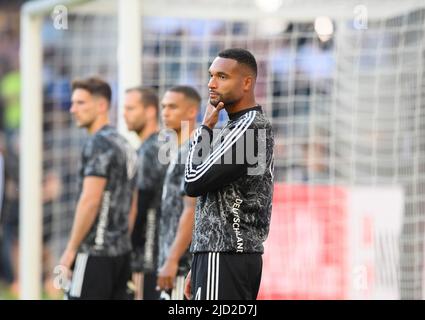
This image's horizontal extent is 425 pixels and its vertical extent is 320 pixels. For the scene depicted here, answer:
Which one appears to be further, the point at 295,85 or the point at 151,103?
the point at 295,85

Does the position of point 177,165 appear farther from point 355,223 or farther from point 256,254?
point 355,223

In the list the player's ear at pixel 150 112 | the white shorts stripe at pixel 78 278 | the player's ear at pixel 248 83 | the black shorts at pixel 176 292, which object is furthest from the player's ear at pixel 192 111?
the player's ear at pixel 248 83

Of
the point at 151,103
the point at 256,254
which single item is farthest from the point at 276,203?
the point at 256,254

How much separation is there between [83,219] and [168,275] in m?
0.98

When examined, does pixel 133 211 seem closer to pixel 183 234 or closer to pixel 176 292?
pixel 176 292

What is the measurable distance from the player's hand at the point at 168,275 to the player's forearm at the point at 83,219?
34.6 inches

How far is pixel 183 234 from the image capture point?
721 centimetres

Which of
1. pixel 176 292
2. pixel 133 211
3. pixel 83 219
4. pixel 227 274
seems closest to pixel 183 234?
pixel 176 292

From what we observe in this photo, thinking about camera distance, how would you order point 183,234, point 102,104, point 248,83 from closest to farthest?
point 248,83 → point 183,234 → point 102,104

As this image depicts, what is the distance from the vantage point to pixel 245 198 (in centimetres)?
Result: 573

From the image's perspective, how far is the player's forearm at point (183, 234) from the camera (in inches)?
284

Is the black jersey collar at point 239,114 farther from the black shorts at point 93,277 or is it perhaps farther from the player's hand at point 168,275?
the black shorts at point 93,277

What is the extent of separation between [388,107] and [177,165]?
359 cm
